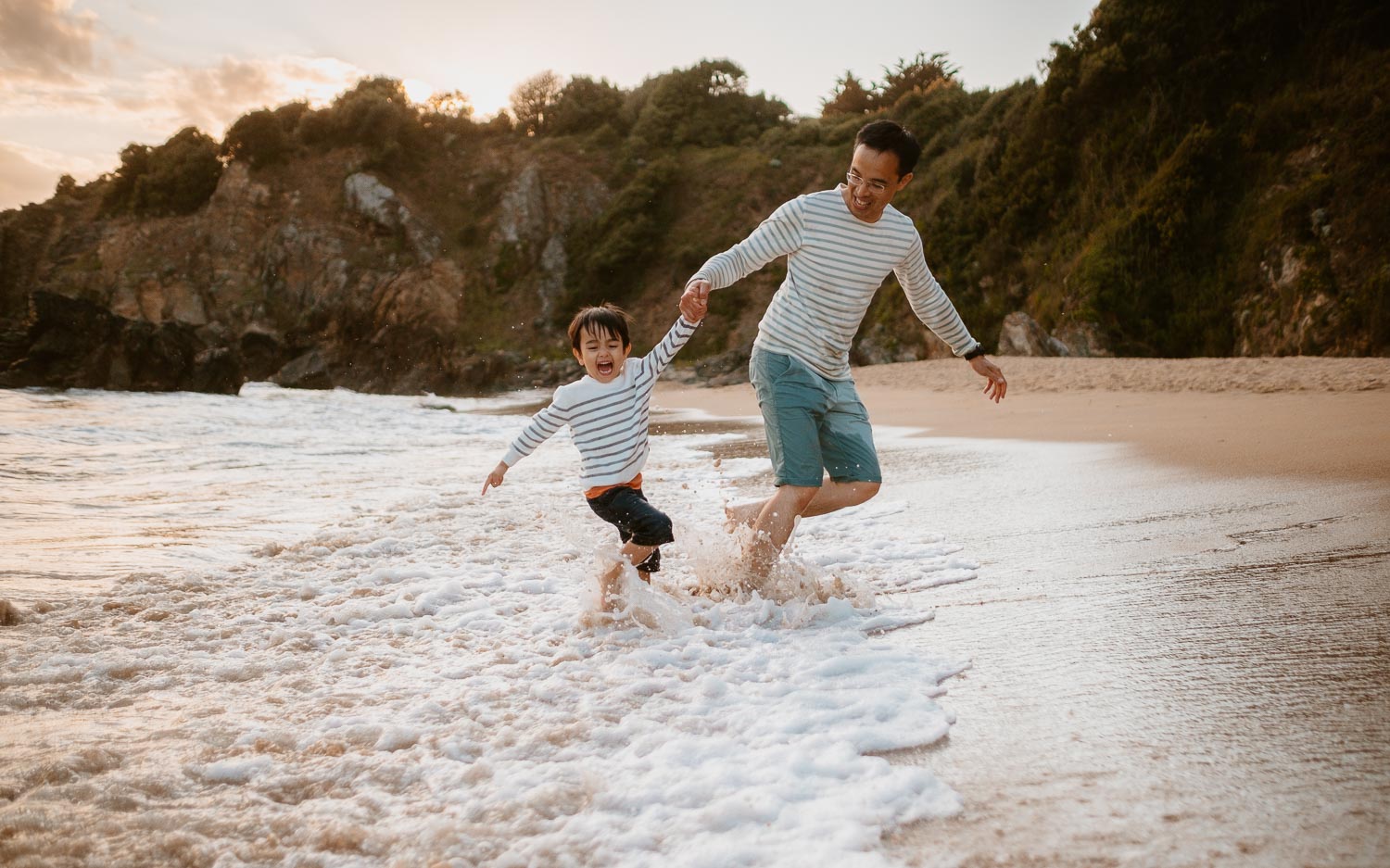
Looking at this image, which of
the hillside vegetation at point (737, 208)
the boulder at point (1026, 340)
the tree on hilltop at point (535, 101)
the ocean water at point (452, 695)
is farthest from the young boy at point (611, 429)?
the tree on hilltop at point (535, 101)

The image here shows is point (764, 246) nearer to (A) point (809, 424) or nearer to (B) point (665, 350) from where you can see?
(B) point (665, 350)

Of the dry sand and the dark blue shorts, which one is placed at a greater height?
the dry sand

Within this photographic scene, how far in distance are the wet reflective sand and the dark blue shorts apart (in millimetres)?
1095

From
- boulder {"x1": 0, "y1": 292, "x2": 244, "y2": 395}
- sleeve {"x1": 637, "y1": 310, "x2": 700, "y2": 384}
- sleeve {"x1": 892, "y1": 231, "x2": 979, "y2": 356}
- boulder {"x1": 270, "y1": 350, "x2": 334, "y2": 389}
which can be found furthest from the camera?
boulder {"x1": 270, "y1": 350, "x2": 334, "y2": 389}

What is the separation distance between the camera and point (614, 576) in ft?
11.6

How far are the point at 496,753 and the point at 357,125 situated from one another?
43827mm

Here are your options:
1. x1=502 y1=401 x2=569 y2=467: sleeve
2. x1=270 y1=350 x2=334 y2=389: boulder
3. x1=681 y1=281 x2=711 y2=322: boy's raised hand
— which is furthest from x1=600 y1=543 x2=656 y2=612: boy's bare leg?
x1=270 y1=350 x2=334 y2=389: boulder

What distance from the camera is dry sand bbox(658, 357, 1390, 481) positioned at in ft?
19.2

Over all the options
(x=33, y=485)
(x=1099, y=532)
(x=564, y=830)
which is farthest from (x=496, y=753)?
(x=33, y=485)

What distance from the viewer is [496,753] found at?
228 cm

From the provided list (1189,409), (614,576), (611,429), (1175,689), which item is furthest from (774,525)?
(1189,409)

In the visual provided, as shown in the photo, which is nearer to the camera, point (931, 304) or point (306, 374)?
point (931, 304)

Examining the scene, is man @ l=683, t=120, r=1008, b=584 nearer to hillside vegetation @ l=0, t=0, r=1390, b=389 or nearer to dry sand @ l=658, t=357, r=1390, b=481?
dry sand @ l=658, t=357, r=1390, b=481

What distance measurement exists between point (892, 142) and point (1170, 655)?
218 centimetres
